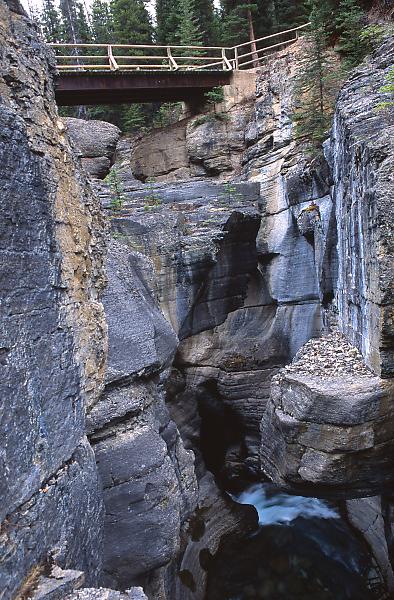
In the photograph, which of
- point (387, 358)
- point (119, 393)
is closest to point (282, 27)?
point (387, 358)

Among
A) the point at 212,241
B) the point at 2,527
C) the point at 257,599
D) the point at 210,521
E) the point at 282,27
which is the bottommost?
the point at 257,599

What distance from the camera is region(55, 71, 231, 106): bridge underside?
15.4m

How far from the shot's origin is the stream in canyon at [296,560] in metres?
10.7

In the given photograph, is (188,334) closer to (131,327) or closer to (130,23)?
(131,327)

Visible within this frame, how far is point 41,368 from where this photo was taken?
3.40m

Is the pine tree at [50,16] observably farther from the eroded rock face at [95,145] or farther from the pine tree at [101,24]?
the eroded rock face at [95,145]

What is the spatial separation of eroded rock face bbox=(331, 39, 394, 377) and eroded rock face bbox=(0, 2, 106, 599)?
4677 mm

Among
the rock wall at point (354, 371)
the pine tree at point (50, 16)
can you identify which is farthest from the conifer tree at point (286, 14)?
the pine tree at point (50, 16)

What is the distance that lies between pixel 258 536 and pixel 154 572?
22.3 feet

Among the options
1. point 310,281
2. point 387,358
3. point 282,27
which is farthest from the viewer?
point 282,27

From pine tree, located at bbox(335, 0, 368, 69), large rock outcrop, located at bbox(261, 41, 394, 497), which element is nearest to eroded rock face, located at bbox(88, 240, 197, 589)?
large rock outcrop, located at bbox(261, 41, 394, 497)

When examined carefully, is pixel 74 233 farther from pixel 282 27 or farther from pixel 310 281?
pixel 282 27

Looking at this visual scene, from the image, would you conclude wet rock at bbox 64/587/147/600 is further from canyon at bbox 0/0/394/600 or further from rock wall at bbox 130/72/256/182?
rock wall at bbox 130/72/256/182

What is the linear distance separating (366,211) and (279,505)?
9957mm
